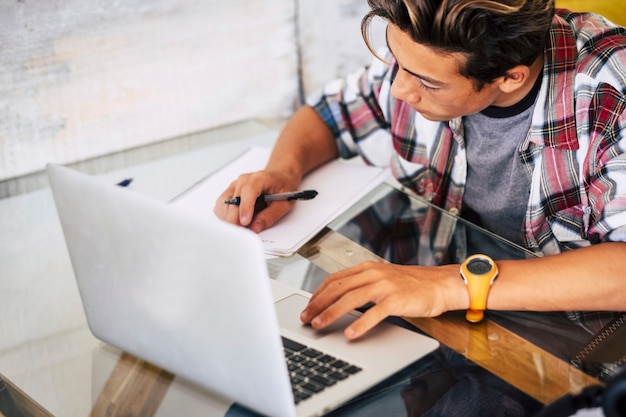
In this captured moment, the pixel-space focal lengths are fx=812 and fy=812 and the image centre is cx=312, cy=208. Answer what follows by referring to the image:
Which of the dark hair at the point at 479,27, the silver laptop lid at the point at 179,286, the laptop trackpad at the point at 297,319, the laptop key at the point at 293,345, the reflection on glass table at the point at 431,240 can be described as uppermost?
the dark hair at the point at 479,27

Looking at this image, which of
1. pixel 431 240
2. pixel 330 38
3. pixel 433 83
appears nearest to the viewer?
pixel 433 83

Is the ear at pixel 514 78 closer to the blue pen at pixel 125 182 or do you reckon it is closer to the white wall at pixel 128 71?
the blue pen at pixel 125 182

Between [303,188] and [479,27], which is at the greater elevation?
[479,27]

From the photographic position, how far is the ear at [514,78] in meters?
1.26

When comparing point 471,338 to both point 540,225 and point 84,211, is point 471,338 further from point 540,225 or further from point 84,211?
point 84,211

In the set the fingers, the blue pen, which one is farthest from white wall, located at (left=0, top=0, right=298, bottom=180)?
the fingers

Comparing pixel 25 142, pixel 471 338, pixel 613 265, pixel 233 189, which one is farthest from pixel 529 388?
pixel 25 142

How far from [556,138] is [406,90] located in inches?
10.4

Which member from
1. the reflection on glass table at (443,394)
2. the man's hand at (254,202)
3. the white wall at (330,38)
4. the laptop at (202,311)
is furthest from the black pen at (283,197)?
the white wall at (330,38)

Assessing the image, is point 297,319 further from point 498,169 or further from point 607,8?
point 607,8

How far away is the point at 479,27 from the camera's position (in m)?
1.17

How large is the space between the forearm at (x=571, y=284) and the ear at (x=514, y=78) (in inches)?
11.6

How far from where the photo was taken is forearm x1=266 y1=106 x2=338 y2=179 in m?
1.51

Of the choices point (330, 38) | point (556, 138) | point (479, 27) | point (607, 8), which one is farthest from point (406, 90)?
point (330, 38)
